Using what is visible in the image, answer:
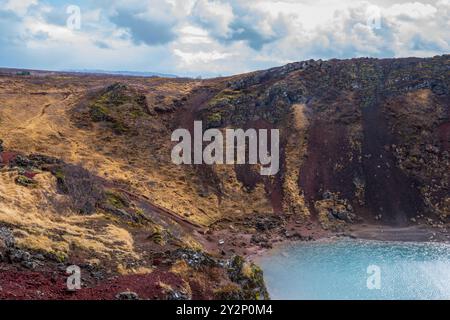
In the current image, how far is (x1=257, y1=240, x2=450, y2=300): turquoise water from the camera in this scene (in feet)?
144

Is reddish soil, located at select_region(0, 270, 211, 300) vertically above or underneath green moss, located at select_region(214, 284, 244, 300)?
above

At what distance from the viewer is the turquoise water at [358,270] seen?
4403 cm

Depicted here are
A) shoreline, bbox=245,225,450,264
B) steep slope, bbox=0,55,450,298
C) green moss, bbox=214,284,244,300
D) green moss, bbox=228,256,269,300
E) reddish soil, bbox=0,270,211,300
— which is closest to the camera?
reddish soil, bbox=0,270,211,300

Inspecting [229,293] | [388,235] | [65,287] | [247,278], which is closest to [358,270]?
[388,235]

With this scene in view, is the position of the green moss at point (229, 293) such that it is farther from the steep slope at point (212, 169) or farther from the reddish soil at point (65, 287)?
the reddish soil at point (65, 287)

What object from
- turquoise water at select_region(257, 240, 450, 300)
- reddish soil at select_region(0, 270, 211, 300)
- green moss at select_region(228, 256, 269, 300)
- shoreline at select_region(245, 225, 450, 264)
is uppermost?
reddish soil at select_region(0, 270, 211, 300)

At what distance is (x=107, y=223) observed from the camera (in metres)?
43.1

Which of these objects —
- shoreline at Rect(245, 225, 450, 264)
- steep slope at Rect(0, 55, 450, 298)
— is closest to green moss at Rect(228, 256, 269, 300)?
steep slope at Rect(0, 55, 450, 298)

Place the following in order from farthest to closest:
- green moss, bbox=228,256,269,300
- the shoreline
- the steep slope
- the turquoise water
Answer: the shoreline < the turquoise water < the steep slope < green moss, bbox=228,256,269,300

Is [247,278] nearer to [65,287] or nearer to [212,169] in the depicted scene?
[65,287]

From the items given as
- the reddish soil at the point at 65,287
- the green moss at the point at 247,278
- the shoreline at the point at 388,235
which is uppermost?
the reddish soil at the point at 65,287

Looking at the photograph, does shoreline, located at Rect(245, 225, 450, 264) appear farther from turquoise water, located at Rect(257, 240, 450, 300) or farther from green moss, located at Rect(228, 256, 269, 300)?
green moss, located at Rect(228, 256, 269, 300)

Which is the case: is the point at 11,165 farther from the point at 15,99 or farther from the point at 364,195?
the point at 364,195

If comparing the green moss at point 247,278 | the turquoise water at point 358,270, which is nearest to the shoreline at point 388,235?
the turquoise water at point 358,270
